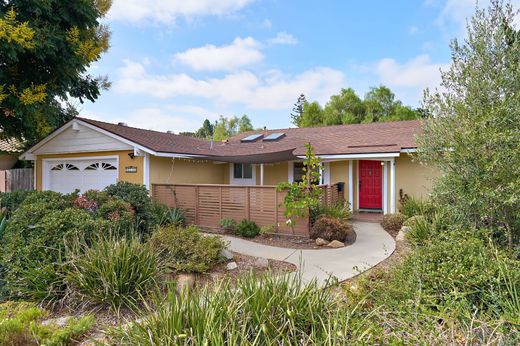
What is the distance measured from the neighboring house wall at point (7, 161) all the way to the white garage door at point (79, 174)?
20.9 ft

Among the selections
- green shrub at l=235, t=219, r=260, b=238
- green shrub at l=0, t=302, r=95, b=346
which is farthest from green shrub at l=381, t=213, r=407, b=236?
green shrub at l=0, t=302, r=95, b=346

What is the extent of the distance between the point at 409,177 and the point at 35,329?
13.1 m

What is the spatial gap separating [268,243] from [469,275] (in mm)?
5551

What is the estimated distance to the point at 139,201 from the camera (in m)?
7.79

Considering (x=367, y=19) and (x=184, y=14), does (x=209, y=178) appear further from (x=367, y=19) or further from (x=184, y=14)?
(x=367, y=19)

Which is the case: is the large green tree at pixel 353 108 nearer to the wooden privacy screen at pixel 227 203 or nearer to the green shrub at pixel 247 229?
the wooden privacy screen at pixel 227 203

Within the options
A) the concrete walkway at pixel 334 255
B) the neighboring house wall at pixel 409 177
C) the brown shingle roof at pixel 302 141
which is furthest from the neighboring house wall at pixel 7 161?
the neighboring house wall at pixel 409 177

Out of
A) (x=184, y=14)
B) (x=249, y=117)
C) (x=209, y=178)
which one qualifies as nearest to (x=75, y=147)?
(x=209, y=178)

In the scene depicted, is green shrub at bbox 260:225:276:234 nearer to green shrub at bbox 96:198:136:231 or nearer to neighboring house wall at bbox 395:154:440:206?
green shrub at bbox 96:198:136:231

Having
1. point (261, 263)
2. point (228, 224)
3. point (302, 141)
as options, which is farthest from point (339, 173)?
point (261, 263)

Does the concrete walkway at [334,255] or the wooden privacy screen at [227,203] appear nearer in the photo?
the concrete walkway at [334,255]

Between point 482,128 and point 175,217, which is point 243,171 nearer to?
point 175,217

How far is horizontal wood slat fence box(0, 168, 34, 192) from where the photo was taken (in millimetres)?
15367

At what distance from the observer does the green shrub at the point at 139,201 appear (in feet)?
24.6
